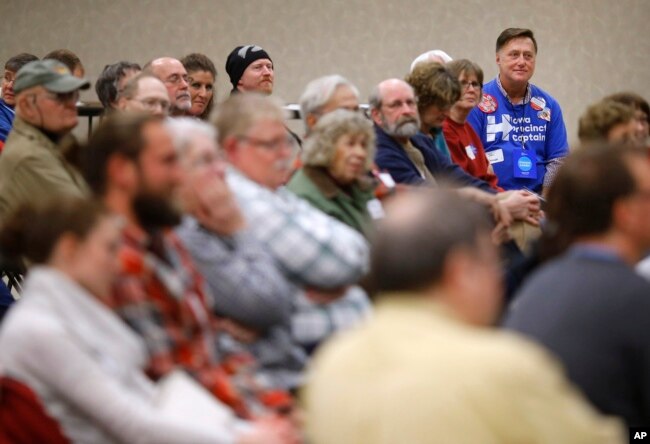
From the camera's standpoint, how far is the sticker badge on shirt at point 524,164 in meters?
5.86

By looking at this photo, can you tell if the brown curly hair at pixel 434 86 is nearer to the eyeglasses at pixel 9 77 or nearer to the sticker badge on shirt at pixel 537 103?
the sticker badge on shirt at pixel 537 103

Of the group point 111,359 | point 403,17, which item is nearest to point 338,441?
point 111,359

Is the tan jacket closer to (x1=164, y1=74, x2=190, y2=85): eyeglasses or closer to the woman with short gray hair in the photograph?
the woman with short gray hair

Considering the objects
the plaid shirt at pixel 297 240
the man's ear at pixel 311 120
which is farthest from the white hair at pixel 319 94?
the plaid shirt at pixel 297 240

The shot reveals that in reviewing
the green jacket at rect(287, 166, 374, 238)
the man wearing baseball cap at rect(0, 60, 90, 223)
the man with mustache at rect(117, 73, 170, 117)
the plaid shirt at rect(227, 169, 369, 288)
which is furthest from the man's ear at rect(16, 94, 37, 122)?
the plaid shirt at rect(227, 169, 369, 288)

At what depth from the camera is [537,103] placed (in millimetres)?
6102

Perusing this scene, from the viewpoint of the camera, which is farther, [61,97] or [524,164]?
[524,164]

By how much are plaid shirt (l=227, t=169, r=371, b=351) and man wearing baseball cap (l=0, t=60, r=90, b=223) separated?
0.74 m

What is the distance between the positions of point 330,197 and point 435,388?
188 cm

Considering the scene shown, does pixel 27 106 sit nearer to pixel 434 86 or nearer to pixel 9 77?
pixel 434 86

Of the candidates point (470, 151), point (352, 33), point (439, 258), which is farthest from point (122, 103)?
point (352, 33)

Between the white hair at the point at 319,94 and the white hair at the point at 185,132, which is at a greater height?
the white hair at the point at 185,132

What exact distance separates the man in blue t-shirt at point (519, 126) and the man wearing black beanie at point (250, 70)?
0.95 m

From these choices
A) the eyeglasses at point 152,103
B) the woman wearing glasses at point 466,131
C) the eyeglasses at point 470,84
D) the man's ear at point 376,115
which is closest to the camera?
the eyeglasses at point 152,103
